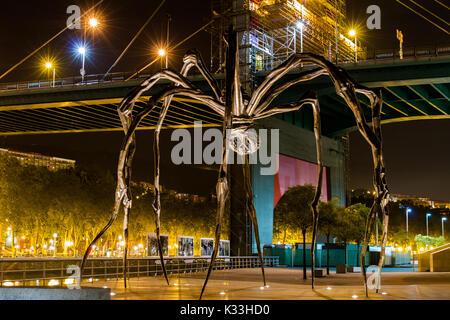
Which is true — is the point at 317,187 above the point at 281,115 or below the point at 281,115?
below

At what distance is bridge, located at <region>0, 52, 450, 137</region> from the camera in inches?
1837

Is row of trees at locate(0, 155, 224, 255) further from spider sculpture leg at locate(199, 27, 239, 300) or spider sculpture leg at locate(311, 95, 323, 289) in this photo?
spider sculpture leg at locate(199, 27, 239, 300)

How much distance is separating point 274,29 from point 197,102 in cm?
2467

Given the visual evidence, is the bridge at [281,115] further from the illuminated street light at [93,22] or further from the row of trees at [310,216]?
the row of trees at [310,216]

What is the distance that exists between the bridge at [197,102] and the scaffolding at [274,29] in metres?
3.62

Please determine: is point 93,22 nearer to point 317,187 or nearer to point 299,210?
point 299,210

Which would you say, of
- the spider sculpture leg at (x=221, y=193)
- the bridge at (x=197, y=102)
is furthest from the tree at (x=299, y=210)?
the spider sculpture leg at (x=221, y=193)

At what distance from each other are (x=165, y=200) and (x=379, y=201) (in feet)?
215

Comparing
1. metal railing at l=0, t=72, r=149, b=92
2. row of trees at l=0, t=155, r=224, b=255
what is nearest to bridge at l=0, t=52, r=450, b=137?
metal railing at l=0, t=72, r=149, b=92

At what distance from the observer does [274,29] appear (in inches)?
2751

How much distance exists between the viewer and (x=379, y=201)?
32.8 feet

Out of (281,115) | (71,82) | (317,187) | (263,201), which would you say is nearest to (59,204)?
(71,82)
